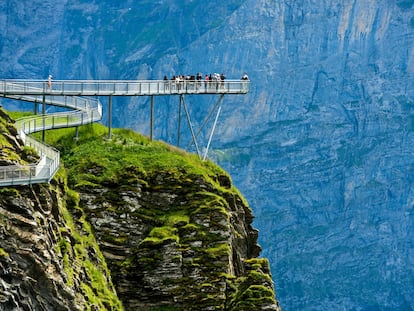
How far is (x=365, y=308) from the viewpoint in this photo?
19388 centimetres

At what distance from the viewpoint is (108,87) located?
79.6m

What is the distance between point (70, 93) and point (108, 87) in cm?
263

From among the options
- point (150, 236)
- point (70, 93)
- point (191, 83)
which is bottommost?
point (150, 236)

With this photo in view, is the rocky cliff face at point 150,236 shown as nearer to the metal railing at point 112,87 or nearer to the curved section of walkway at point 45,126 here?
the curved section of walkway at point 45,126

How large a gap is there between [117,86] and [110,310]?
1648 centimetres

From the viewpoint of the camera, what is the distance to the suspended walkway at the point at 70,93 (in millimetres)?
67875

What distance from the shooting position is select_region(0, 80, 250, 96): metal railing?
255 ft

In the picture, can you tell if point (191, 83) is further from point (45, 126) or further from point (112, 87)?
point (45, 126)

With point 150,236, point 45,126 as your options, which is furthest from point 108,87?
point 150,236

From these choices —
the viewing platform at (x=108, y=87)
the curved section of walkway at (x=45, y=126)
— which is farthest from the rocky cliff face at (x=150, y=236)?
the viewing platform at (x=108, y=87)

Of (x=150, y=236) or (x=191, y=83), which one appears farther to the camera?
(x=191, y=83)

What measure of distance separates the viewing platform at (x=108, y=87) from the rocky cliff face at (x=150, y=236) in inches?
97.4

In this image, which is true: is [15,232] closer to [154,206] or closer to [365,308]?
[154,206]

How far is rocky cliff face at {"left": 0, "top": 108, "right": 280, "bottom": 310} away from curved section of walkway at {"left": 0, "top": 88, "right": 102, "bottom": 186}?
Answer: 104 cm
